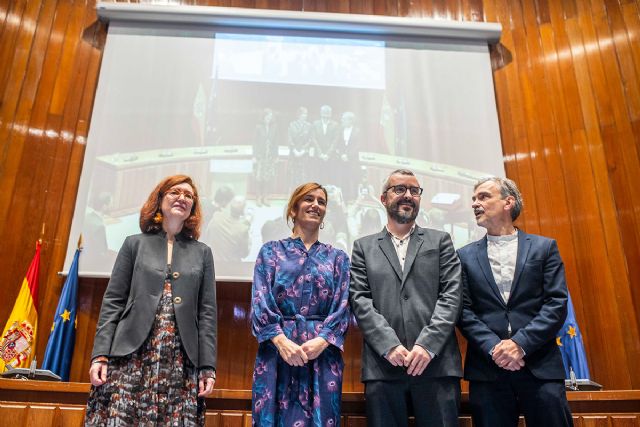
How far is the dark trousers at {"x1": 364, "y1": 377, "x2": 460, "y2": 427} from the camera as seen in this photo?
1955 millimetres

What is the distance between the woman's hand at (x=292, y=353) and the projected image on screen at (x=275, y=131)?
4.96 feet

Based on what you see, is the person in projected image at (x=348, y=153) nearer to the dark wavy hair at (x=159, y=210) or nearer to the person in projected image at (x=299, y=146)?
the person in projected image at (x=299, y=146)

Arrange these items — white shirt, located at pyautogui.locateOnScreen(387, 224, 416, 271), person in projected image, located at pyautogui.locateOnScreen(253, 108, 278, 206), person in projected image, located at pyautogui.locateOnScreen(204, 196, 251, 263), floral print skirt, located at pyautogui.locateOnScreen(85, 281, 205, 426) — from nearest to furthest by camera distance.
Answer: floral print skirt, located at pyautogui.locateOnScreen(85, 281, 205, 426) < white shirt, located at pyautogui.locateOnScreen(387, 224, 416, 271) < person in projected image, located at pyautogui.locateOnScreen(204, 196, 251, 263) < person in projected image, located at pyautogui.locateOnScreen(253, 108, 278, 206)

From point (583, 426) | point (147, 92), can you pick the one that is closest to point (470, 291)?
point (583, 426)

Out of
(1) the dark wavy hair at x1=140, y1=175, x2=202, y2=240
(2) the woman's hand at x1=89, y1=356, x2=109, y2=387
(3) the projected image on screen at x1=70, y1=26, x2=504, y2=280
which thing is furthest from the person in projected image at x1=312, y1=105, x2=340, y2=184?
(2) the woman's hand at x1=89, y1=356, x2=109, y2=387

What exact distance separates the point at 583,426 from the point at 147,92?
346 cm

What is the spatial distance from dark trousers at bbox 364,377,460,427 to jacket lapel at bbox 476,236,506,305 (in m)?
0.42

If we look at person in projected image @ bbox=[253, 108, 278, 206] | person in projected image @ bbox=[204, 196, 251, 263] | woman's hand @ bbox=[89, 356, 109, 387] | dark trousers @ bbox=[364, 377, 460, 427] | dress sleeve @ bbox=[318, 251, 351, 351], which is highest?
person in projected image @ bbox=[253, 108, 278, 206]

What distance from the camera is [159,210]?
2.21 meters

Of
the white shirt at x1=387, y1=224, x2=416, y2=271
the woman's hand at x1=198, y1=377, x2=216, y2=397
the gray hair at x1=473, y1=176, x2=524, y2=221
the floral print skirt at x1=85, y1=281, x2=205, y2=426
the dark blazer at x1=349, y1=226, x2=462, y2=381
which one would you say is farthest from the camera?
the gray hair at x1=473, y1=176, x2=524, y2=221

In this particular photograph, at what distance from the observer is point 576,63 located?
170 inches

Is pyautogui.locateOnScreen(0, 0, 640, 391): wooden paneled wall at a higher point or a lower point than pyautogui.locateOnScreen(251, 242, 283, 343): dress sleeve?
higher

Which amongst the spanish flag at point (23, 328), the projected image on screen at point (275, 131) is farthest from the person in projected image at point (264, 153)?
the spanish flag at point (23, 328)

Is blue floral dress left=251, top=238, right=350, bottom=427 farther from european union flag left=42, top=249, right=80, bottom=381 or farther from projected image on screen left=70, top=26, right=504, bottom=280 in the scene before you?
european union flag left=42, top=249, right=80, bottom=381
